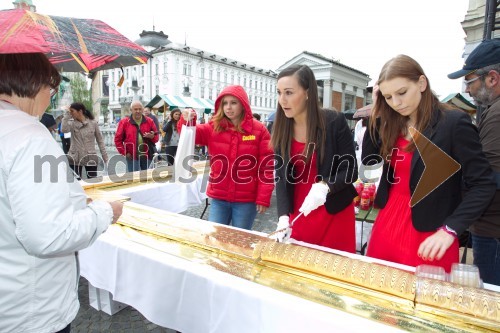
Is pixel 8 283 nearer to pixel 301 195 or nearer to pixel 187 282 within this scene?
pixel 187 282

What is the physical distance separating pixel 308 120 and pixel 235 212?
0.99m

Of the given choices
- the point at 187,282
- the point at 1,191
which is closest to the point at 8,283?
the point at 1,191

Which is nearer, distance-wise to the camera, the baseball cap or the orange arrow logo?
the orange arrow logo

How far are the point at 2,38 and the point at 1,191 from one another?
0.43 meters

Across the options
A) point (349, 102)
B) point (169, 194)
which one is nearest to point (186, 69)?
point (349, 102)

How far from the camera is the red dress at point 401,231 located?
Result: 1.29 metres

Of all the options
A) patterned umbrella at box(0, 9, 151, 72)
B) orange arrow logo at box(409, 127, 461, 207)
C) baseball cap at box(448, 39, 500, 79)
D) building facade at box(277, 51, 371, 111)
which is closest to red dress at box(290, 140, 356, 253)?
orange arrow logo at box(409, 127, 461, 207)

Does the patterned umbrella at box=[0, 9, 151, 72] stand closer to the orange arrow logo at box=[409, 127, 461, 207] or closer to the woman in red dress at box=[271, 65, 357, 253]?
the woman in red dress at box=[271, 65, 357, 253]

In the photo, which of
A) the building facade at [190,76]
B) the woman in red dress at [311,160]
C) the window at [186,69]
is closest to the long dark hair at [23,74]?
the woman in red dress at [311,160]

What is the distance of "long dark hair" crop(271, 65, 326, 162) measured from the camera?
1.67 meters

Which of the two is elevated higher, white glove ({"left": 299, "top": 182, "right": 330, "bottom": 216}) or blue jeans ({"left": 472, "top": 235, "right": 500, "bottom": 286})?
white glove ({"left": 299, "top": 182, "right": 330, "bottom": 216})

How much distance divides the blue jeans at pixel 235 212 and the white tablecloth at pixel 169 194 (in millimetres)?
977

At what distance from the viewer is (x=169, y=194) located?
3.51 metres

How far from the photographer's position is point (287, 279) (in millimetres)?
1235
